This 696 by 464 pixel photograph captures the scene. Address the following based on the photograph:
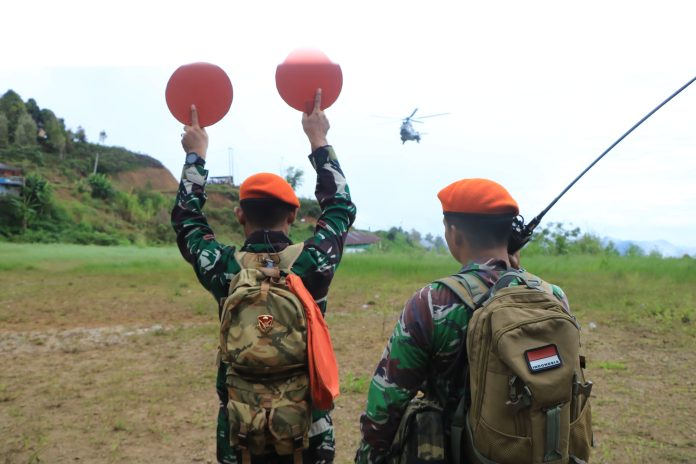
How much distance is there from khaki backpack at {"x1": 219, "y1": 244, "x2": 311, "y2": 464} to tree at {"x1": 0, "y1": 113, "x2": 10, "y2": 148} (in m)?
44.9

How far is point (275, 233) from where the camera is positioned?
1988 millimetres

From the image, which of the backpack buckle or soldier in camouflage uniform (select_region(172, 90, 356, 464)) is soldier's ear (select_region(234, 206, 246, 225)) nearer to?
soldier in camouflage uniform (select_region(172, 90, 356, 464))

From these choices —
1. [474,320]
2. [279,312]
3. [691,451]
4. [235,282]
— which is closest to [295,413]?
[279,312]

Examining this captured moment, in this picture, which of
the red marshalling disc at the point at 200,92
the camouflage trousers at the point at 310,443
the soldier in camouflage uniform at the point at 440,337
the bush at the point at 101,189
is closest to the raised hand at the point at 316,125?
the red marshalling disc at the point at 200,92

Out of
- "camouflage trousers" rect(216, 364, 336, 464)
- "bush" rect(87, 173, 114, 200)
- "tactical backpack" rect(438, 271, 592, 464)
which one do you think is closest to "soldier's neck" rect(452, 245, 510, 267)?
"tactical backpack" rect(438, 271, 592, 464)

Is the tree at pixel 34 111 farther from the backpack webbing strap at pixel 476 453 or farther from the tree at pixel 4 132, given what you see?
the backpack webbing strap at pixel 476 453

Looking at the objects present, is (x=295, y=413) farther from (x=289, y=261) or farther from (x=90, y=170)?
(x=90, y=170)

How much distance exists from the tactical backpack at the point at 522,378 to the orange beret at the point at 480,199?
31 centimetres

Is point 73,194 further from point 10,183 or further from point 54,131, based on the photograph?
point 54,131

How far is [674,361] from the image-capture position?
234 inches

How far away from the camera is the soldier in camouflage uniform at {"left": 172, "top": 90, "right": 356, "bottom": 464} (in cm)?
192

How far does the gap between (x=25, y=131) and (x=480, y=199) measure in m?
50.2

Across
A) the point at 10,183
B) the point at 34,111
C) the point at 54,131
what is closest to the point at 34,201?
the point at 10,183

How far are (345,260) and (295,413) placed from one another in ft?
49.5
